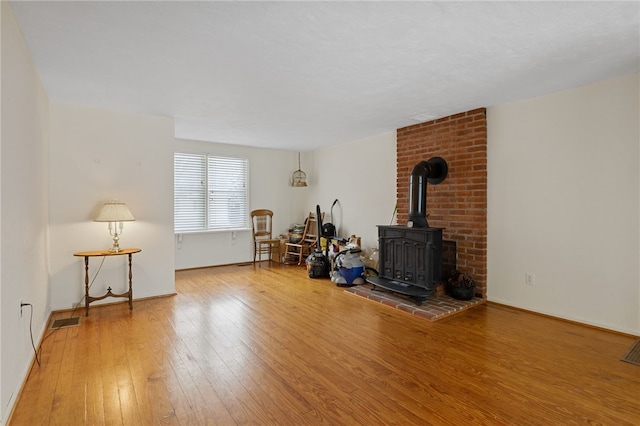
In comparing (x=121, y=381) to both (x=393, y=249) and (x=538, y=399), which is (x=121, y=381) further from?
(x=393, y=249)

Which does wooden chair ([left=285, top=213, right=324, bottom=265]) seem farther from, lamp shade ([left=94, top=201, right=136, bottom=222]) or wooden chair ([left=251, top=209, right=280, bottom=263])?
lamp shade ([left=94, top=201, right=136, bottom=222])

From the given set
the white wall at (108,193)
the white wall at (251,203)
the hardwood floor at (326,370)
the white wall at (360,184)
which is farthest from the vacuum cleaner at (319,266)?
the white wall at (108,193)

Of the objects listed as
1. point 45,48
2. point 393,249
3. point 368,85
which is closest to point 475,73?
point 368,85

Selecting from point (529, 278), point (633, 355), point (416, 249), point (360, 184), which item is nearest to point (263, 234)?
point (360, 184)

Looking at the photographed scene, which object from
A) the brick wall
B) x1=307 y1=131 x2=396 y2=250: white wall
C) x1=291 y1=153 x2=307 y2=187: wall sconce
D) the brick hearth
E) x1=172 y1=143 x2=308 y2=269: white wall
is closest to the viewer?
the brick hearth

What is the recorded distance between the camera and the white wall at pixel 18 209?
6.09 ft

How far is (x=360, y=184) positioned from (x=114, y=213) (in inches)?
146

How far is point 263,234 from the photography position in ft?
21.5

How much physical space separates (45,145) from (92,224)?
96cm

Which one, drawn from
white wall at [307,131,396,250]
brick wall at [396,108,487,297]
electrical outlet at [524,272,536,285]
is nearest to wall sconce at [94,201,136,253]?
white wall at [307,131,396,250]

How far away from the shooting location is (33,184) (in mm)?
2703

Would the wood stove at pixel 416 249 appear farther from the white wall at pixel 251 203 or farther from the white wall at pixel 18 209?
the white wall at pixel 18 209

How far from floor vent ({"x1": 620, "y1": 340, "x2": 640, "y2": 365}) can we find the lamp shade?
4758 millimetres

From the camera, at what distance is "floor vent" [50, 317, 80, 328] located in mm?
3197
